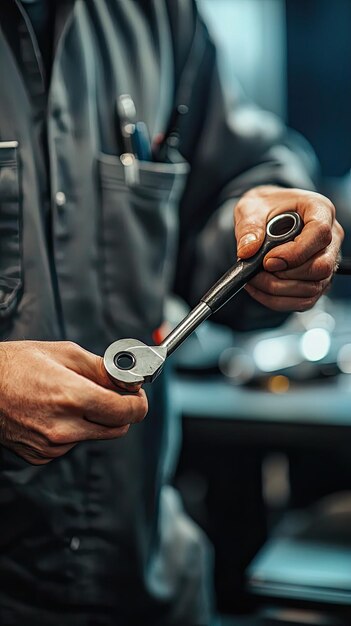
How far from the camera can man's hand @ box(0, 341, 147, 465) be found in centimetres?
70

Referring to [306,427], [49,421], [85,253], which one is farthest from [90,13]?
[306,427]

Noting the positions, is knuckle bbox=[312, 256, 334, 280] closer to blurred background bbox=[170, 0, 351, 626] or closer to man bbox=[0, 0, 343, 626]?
man bbox=[0, 0, 343, 626]

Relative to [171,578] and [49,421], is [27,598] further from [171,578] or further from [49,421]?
[49,421]

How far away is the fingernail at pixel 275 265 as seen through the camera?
31.1 inches

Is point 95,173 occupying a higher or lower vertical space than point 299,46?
higher

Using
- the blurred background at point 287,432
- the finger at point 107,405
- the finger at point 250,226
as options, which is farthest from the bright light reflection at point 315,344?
the finger at point 107,405

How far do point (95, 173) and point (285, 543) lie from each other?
0.73 meters

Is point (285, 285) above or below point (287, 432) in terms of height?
above

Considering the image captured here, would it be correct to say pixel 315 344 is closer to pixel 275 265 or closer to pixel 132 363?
pixel 275 265

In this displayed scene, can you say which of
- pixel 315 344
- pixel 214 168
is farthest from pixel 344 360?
pixel 214 168

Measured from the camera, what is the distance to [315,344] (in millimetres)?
1684

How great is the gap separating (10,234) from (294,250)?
27cm

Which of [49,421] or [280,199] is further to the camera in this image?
[280,199]

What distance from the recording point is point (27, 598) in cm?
95
